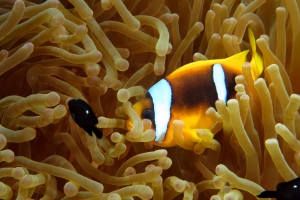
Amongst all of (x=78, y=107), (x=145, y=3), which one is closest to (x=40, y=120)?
(x=78, y=107)

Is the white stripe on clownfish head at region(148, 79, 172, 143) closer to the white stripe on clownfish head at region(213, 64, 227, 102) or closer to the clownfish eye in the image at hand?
the clownfish eye

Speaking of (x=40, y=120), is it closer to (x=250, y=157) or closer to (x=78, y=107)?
(x=78, y=107)

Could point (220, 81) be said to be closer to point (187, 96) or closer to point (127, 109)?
point (187, 96)

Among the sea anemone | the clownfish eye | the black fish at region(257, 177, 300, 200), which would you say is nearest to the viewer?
the black fish at region(257, 177, 300, 200)

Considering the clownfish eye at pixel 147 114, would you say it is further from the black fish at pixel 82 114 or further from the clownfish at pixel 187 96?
the black fish at pixel 82 114

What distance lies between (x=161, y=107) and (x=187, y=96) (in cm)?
7

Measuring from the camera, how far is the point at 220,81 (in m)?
0.93

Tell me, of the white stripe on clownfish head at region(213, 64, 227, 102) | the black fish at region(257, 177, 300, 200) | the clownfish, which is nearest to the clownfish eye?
the clownfish

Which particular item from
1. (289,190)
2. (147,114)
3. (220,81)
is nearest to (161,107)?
(147,114)

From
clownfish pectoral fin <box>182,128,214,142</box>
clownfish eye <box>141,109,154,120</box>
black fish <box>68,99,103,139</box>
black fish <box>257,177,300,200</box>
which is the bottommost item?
black fish <box>257,177,300,200</box>

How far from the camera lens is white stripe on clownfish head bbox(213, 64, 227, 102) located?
3.03 feet

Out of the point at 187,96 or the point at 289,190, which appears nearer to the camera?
the point at 289,190

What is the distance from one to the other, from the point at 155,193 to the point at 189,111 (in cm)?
20

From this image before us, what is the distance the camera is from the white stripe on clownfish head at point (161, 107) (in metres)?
0.90
